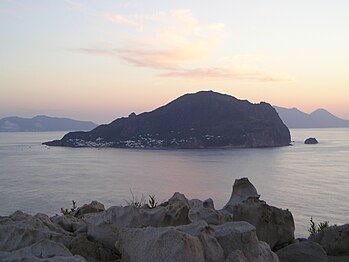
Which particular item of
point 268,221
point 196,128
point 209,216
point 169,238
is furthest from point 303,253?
point 196,128

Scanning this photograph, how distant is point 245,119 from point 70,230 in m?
164

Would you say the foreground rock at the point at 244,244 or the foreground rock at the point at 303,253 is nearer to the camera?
the foreground rock at the point at 244,244

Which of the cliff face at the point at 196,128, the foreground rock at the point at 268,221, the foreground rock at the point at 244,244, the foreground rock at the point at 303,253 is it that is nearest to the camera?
the foreground rock at the point at 244,244

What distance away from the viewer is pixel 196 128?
161 m

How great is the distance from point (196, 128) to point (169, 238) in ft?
515

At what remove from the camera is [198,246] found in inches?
185

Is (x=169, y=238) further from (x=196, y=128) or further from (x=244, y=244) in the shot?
(x=196, y=128)

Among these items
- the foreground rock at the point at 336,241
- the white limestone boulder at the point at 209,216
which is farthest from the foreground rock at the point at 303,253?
the white limestone boulder at the point at 209,216

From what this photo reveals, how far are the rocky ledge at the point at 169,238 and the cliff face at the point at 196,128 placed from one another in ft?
436

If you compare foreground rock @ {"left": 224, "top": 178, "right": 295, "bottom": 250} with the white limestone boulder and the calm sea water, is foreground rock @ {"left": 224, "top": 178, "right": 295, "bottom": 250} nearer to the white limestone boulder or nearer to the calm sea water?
the white limestone boulder

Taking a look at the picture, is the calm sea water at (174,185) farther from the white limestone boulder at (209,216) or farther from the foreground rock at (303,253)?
the foreground rock at (303,253)

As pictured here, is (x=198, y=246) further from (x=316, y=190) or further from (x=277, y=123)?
(x=277, y=123)

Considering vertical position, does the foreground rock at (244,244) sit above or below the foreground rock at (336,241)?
above

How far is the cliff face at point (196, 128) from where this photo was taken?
146 m
